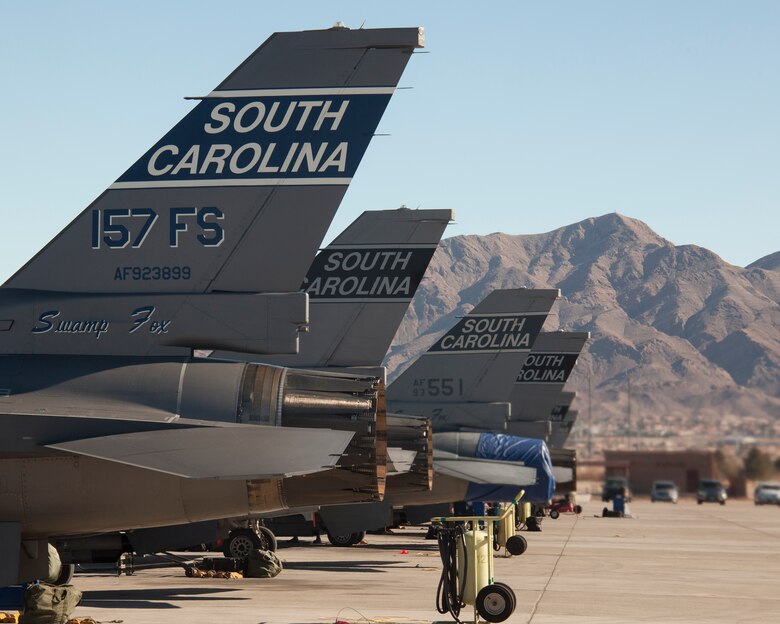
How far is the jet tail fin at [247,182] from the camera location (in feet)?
47.4

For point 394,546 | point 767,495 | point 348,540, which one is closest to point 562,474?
point 394,546

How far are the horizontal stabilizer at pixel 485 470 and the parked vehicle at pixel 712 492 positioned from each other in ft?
186

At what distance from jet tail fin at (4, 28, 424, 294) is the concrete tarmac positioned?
4707mm

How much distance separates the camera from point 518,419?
50094mm

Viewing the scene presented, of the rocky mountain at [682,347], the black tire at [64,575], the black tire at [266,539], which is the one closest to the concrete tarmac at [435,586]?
the black tire at [266,539]

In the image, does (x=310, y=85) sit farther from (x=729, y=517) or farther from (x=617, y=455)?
(x=617, y=455)

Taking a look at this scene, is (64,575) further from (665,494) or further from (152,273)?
(665,494)

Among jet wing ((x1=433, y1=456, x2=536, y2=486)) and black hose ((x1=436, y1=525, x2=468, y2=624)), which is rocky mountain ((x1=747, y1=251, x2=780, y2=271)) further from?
black hose ((x1=436, y1=525, x2=468, y2=624))

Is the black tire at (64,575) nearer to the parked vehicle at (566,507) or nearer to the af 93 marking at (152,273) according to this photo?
the af 93 marking at (152,273)

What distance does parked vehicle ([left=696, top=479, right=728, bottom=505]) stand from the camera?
84.4 metres

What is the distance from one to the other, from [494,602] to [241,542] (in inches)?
366

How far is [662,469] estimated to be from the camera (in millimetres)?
105188

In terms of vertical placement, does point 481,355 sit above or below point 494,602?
above

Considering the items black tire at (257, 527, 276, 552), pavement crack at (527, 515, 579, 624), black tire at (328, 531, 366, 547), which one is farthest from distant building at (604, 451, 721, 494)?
black tire at (257, 527, 276, 552)
